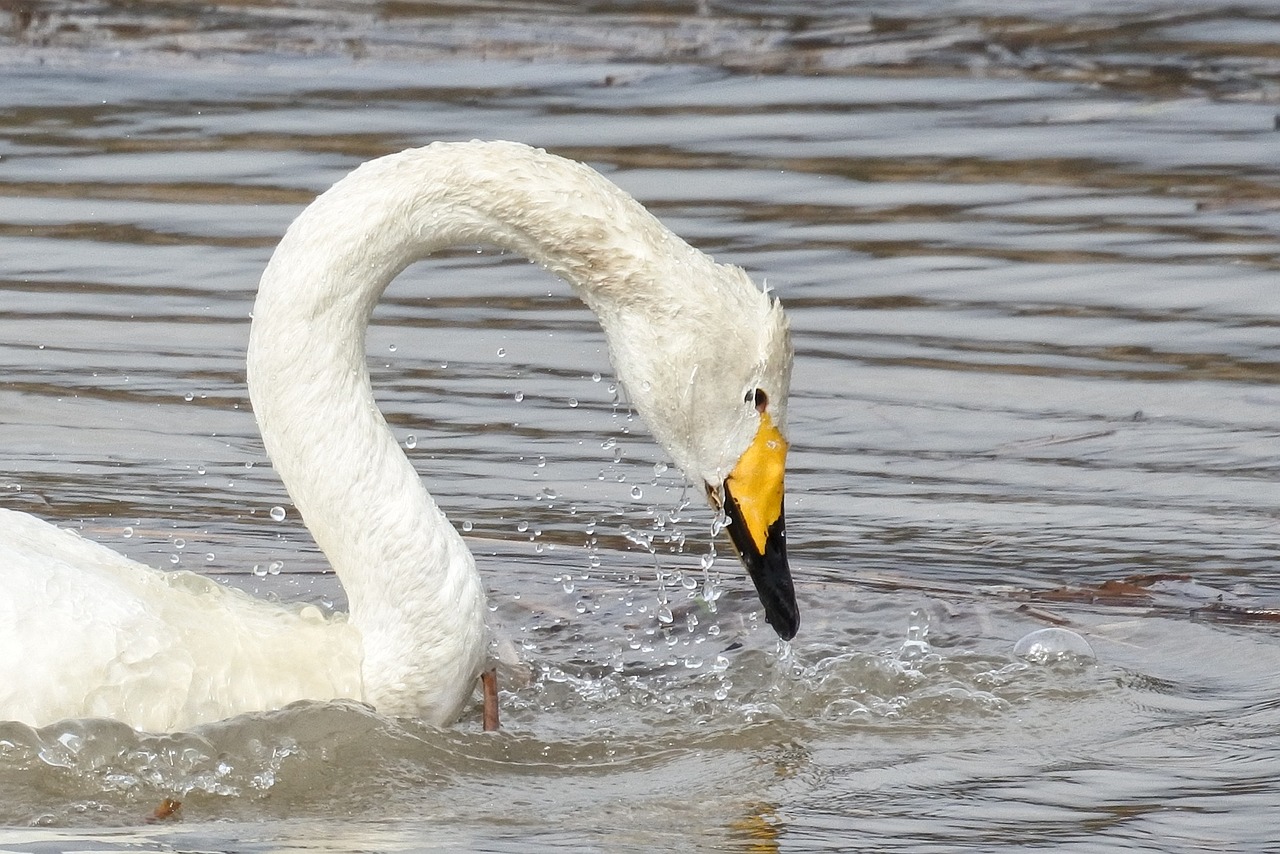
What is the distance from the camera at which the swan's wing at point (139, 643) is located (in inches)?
215

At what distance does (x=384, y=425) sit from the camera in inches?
241

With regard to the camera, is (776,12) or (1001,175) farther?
(776,12)

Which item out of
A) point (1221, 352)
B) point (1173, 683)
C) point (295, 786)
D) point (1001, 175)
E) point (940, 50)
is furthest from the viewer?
point (940, 50)

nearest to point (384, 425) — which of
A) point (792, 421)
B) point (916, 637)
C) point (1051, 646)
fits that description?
point (916, 637)

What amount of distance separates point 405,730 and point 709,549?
1724mm

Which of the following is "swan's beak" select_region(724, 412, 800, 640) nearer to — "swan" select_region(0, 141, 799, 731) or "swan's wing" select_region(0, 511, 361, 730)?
"swan" select_region(0, 141, 799, 731)

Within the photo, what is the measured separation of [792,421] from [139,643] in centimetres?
322

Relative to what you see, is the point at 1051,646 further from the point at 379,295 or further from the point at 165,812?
the point at 165,812

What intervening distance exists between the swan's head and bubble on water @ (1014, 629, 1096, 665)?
0.70 m

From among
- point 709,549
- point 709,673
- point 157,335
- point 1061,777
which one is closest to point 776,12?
point 157,335

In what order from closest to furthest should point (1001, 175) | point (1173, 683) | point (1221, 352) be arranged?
point (1173, 683), point (1221, 352), point (1001, 175)

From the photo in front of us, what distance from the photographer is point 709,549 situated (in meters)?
7.43

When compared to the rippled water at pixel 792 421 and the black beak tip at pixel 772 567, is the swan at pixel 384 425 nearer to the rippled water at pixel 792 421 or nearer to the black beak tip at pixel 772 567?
the black beak tip at pixel 772 567

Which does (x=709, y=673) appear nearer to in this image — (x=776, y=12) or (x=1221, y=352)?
(x=1221, y=352)
